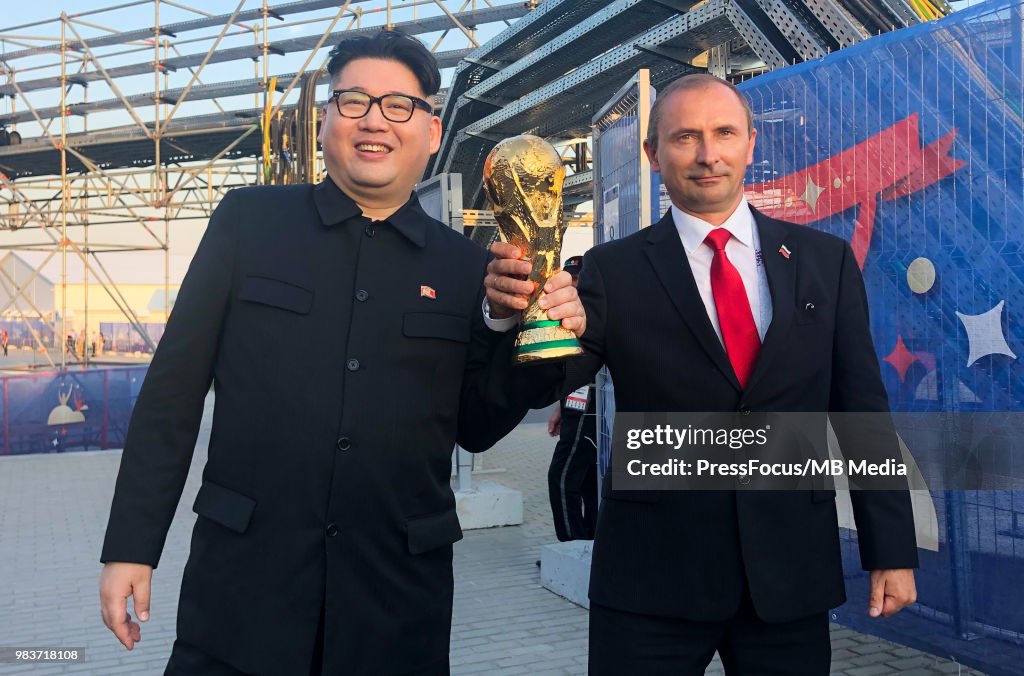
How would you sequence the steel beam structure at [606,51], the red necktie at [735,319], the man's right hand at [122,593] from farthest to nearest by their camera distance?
the steel beam structure at [606,51]
the red necktie at [735,319]
the man's right hand at [122,593]

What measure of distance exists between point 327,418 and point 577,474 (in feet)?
13.4

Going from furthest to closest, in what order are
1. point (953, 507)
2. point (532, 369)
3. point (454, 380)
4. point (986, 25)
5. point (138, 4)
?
point (138, 4)
point (953, 507)
point (986, 25)
point (454, 380)
point (532, 369)

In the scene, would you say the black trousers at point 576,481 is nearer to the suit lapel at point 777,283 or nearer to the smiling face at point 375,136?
the suit lapel at point 777,283

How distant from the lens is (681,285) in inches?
86.2

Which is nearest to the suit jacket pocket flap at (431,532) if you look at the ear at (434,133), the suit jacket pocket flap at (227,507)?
the suit jacket pocket flap at (227,507)

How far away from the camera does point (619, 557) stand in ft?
7.16

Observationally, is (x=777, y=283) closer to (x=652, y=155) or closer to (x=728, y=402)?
(x=728, y=402)

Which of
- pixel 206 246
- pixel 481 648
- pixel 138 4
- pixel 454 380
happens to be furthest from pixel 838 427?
pixel 138 4

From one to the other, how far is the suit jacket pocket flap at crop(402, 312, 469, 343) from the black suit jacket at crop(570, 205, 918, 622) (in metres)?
0.29

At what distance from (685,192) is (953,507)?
7.27 feet

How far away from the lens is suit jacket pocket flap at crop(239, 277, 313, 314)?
2049 millimetres

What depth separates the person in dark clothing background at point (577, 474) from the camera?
5930 mm

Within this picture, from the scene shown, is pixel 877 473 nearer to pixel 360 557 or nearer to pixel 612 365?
pixel 612 365

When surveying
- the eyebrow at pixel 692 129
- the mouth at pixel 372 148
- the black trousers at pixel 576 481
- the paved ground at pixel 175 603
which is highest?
the eyebrow at pixel 692 129
